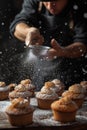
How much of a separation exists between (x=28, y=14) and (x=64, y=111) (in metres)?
1.88

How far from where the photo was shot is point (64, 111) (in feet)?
10.6

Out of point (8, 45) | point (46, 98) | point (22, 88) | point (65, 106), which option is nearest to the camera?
point (65, 106)

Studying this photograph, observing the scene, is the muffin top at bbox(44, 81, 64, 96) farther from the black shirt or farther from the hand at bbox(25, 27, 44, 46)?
the black shirt

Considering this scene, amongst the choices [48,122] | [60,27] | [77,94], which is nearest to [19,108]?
[48,122]

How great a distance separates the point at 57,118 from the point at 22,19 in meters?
1.88

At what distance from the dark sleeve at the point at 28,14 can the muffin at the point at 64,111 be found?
1.74m

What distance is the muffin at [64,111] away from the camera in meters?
3.19

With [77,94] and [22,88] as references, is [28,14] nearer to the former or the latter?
[22,88]

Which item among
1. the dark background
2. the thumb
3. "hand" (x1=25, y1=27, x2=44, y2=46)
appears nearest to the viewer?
the thumb

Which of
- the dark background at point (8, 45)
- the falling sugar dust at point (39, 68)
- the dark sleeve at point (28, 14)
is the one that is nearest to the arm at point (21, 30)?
the dark sleeve at point (28, 14)

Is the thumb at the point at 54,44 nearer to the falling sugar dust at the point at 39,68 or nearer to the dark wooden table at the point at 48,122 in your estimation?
the falling sugar dust at the point at 39,68

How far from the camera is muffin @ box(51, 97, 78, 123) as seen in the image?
3191mm

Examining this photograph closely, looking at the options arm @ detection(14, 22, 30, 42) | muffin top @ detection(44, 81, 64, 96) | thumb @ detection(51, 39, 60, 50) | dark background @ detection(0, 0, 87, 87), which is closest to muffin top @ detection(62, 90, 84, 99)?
muffin top @ detection(44, 81, 64, 96)

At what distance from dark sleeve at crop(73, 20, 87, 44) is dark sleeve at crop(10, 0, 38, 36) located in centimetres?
54
